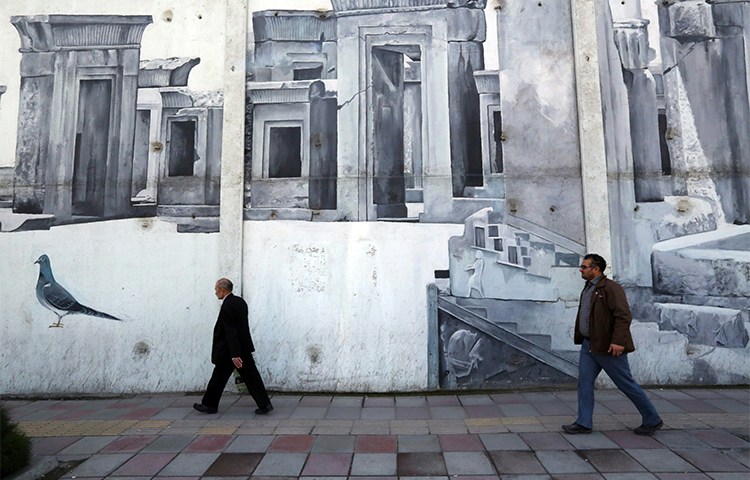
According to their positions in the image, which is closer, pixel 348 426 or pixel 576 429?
pixel 576 429

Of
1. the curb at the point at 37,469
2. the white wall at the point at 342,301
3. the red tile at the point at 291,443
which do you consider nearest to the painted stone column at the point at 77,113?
the white wall at the point at 342,301

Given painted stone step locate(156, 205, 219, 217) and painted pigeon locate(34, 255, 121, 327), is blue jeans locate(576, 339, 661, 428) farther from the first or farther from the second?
painted pigeon locate(34, 255, 121, 327)

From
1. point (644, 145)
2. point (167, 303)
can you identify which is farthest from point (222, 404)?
point (644, 145)

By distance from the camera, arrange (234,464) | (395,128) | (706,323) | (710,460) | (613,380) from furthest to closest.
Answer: (395,128)
(706,323)
(613,380)
(234,464)
(710,460)

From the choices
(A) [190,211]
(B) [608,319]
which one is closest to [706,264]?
(B) [608,319]

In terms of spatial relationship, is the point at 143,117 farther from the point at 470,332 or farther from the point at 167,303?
the point at 470,332

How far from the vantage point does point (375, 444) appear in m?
4.49

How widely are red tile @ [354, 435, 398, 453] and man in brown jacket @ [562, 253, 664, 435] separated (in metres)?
1.73

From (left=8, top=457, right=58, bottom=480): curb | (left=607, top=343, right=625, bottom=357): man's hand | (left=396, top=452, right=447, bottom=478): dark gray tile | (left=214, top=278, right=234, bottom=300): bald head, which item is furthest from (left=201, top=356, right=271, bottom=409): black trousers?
(left=607, top=343, right=625, bottom=357): man's hand

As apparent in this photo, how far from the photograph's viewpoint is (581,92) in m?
6.73

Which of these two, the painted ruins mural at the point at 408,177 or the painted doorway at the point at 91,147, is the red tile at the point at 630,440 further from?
the painted doorway at the point at 91,147

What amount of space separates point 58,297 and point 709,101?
969 cm

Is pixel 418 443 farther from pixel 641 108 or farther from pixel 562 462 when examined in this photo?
pixel 641 108

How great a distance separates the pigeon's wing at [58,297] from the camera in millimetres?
6707
